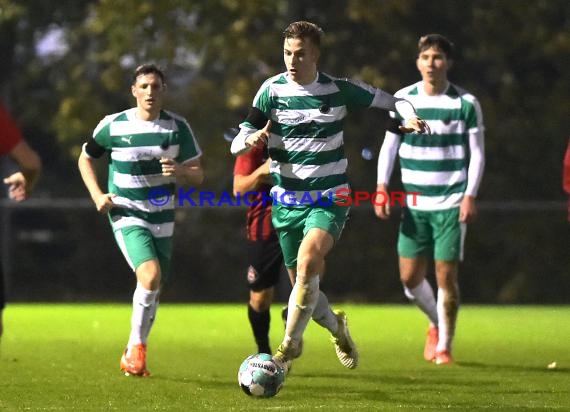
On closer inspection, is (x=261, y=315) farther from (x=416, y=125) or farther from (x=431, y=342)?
(x=416, y=125)

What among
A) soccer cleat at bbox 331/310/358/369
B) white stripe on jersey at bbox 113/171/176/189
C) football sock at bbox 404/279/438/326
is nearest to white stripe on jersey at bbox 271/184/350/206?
soccer cleat at bbox 331/310/358/369

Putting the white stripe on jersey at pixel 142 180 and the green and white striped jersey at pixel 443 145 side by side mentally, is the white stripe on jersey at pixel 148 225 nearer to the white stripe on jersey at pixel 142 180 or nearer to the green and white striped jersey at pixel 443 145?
the white stripe on jersey at pixel 142 180

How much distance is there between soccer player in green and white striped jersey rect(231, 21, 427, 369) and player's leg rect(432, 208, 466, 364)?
2274 millimetres

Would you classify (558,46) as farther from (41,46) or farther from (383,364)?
(383,364)

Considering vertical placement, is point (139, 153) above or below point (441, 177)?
above

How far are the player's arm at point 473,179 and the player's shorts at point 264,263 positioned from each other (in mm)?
1499

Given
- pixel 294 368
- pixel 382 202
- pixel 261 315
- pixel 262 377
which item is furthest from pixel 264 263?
pixel 262 377

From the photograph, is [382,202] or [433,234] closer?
[382,202]

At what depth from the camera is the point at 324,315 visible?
945cm

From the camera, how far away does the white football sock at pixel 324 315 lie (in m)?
9.42

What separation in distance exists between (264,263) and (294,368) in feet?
2.83

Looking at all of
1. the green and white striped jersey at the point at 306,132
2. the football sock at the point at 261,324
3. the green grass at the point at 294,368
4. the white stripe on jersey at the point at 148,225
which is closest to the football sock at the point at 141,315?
the green grass at the point at 294,368

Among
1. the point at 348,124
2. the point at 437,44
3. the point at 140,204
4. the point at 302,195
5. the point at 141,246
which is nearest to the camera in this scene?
the point at 302,195

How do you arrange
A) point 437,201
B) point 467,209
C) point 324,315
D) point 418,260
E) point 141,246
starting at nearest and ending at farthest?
point 324,315
point 141,246
point 467,209
point 437,201
point 418,260
